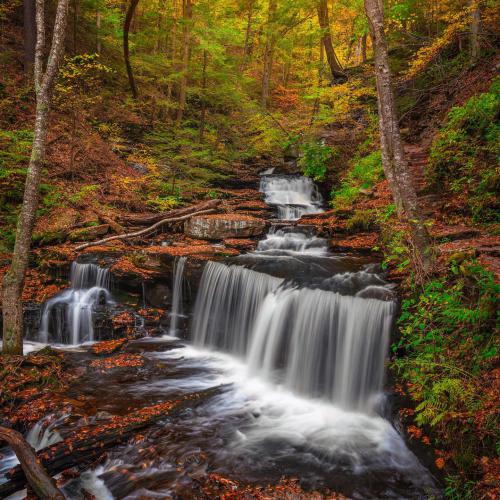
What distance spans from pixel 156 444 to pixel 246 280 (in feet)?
15.2

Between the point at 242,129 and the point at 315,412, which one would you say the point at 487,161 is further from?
the point at 242,129

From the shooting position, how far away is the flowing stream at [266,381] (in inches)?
179

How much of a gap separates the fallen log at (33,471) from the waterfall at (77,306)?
17.1 ft

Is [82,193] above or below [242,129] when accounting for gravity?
below

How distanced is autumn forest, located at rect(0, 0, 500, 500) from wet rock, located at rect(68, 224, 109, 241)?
2.6 inches

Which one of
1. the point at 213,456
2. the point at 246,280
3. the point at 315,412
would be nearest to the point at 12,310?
the point at 213,456

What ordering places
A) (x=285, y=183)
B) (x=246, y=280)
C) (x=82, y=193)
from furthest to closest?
(x=285, y=183)
(x=82, y=193)
(x=246, y=280)

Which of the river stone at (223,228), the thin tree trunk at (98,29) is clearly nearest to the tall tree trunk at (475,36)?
the river stone at (223,228)

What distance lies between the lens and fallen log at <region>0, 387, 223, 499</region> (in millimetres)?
3885

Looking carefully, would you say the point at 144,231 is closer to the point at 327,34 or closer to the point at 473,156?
the point at 473,156

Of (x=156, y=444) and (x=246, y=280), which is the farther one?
(x=246, y=280)

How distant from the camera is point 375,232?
1091 centimetres

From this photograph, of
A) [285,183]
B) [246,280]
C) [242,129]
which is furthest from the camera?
[242,129]

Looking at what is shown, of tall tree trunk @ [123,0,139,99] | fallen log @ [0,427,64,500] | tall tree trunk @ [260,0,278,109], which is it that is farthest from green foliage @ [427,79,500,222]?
tall tree trunk @ [123,0,139,99]
